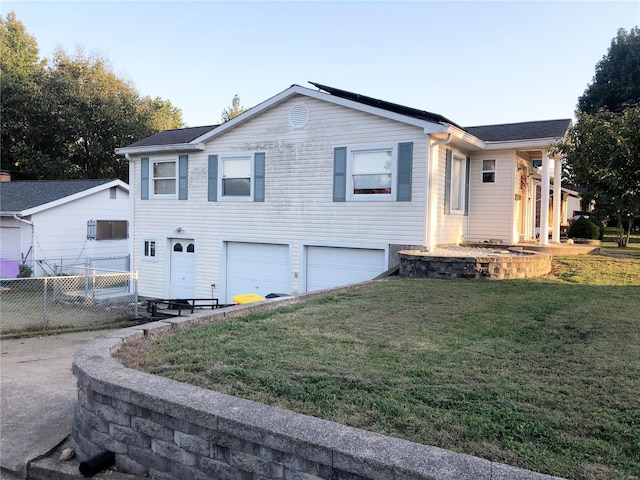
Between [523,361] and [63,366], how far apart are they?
21.1 feet

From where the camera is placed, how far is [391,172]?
11.6 metres

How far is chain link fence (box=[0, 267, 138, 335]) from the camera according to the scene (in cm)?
1114

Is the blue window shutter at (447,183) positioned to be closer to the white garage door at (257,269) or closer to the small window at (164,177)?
the white garage door at (257,269)

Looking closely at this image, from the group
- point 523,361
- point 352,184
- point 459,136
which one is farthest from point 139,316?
point 523,361

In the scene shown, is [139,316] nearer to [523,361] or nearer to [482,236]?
[482,236]

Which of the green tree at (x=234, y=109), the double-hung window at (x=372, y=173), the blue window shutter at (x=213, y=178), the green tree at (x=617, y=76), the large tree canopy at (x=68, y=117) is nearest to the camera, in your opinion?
the double-hung window at (x=372, y=173)

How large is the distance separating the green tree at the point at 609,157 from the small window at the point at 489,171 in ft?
13.7

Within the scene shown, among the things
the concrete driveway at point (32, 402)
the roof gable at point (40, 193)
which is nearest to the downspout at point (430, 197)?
the concrete driveway at point (32, 402)

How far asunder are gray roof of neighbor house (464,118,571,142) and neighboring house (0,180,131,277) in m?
12.9

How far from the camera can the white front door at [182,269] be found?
14922 mm

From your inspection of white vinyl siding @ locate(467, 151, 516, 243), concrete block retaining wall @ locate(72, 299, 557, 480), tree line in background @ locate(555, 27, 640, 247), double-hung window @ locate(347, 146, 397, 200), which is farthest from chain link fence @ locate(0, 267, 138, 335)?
tree line in background @ locate(555, 27, 640, 247)

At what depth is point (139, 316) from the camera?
40.7ft

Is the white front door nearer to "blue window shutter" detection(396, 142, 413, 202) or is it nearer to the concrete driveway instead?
Answer: the concrete driveway

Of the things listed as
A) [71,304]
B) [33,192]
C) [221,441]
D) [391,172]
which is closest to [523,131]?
[391,172]
